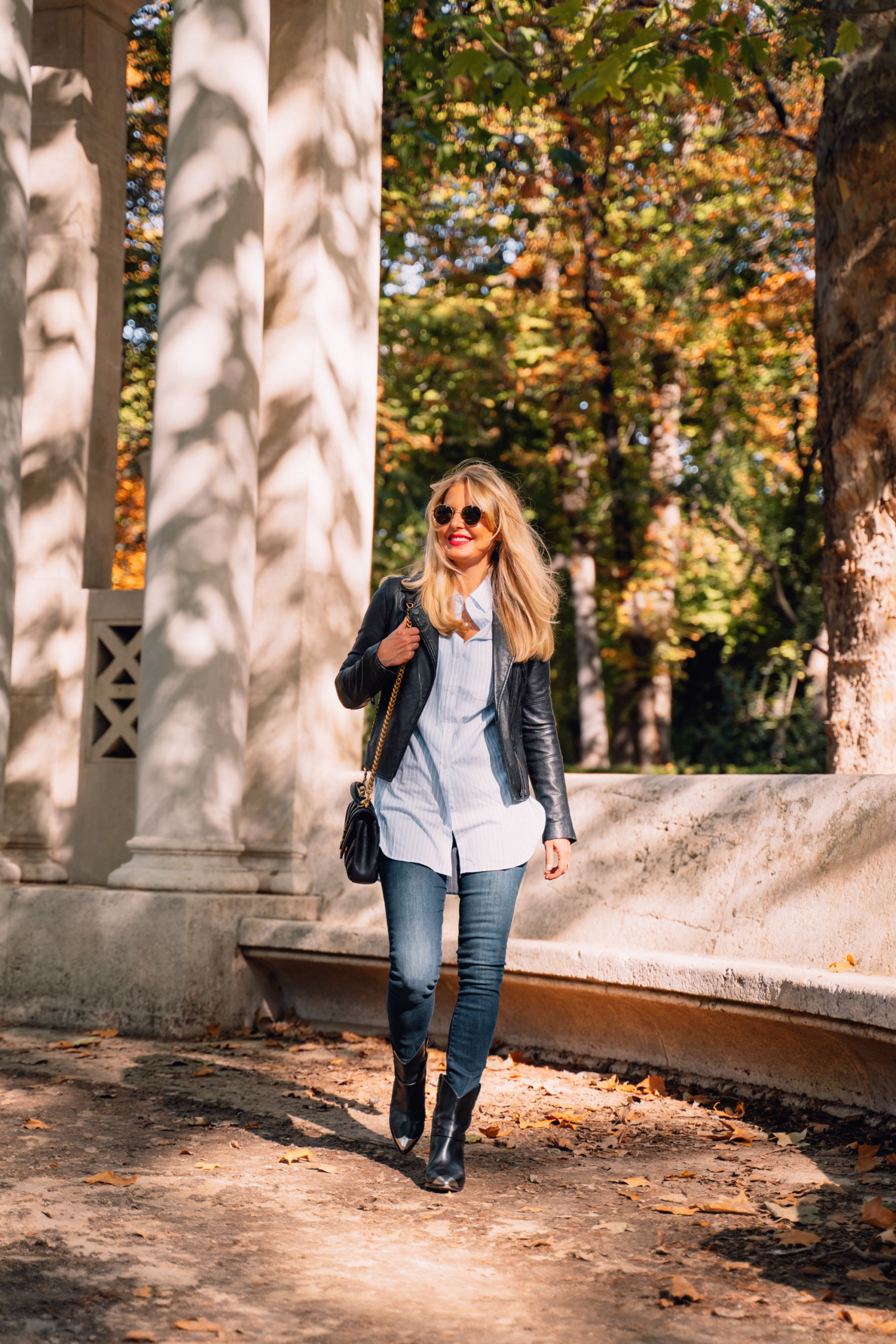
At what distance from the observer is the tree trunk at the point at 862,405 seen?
6.62m

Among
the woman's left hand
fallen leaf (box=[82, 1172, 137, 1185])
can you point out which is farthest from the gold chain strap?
fallen leaf (box=[82, 1172, 137, 1185])

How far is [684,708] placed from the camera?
107 feet

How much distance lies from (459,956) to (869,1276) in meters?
1.29

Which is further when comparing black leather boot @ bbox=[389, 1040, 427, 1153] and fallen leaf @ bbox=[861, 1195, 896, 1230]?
black leather boot @ bbox=[389, 1040, 427, 1153]

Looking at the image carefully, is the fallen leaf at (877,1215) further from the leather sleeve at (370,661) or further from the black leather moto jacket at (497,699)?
the leather sleeve at (370,661)

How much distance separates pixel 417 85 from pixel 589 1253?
34.4 ft

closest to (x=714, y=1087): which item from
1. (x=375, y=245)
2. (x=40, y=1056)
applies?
(x=40, y=1056)

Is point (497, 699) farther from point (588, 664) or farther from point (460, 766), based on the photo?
point (588, 664)

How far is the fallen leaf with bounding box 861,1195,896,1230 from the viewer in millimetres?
3363

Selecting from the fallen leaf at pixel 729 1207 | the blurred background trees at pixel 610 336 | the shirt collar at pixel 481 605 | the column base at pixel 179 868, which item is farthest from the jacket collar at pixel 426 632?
the blurred background trees at pixel 610 336

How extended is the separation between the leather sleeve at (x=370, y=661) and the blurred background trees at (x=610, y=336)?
592 cm

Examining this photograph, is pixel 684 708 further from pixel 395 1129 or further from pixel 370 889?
pixel 395 1129

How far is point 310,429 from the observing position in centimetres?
684

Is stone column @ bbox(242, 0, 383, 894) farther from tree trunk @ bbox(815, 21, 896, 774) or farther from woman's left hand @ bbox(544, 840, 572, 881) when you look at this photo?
woman's left hand @ bbox(544, 840, 572, 881)
